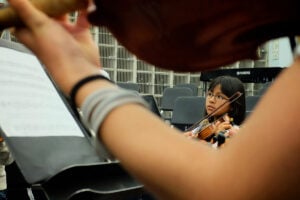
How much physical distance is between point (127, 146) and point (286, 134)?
11 centimetres

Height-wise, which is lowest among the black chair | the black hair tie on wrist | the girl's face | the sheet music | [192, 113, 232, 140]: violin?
the black chair

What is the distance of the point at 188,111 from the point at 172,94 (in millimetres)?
961

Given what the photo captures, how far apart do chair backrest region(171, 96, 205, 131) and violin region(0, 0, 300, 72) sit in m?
2.36

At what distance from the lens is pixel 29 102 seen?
0.69 metres

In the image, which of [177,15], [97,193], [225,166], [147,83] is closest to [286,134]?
[225,166]

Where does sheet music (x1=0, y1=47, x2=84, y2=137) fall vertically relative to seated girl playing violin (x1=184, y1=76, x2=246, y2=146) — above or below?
above

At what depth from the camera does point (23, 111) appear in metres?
0.67

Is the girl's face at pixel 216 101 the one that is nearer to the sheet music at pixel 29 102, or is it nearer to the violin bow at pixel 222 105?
the violin bow at pixel 222 105

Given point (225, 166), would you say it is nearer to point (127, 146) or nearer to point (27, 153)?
point (127, 146)

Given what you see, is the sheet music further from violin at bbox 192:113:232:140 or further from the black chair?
the black chair

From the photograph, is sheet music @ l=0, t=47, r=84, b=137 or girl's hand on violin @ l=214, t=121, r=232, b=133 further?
girl's hand on violin @ l=214, t=121, r=232, b=133

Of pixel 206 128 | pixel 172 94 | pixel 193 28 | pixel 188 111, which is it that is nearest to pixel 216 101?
pixel 206 128

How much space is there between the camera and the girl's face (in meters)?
2.09

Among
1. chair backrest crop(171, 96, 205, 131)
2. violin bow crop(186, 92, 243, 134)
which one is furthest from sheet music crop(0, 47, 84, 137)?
chair backrest crop(171, 96, 205, 131)
